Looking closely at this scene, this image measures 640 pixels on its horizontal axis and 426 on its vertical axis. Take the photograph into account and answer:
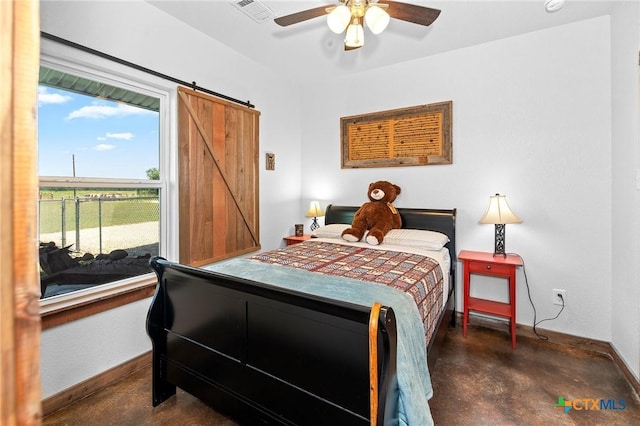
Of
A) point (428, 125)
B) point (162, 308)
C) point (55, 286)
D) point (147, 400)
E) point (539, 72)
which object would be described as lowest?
point (147, 400)

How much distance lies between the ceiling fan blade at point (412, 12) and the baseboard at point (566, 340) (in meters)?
2.69

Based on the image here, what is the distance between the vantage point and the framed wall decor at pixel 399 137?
3167mm

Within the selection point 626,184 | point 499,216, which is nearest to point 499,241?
point 499,216

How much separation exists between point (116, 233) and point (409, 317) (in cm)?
219

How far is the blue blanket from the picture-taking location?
1.17 meters

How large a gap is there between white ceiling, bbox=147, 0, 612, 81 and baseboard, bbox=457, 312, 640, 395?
2726 millimetres

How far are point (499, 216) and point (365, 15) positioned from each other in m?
2.00

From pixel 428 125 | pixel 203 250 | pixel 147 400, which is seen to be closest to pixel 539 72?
pixel 428 125

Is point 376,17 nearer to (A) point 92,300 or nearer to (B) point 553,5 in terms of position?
(B) point 553,5

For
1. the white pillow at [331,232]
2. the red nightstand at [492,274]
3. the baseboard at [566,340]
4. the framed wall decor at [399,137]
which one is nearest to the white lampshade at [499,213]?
the red nightstand at [492,274]

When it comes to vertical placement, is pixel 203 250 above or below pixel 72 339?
above

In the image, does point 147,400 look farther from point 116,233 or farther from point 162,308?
point 116,233

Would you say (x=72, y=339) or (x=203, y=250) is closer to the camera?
(x=72, y=339)

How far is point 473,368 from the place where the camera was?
7.34ft
